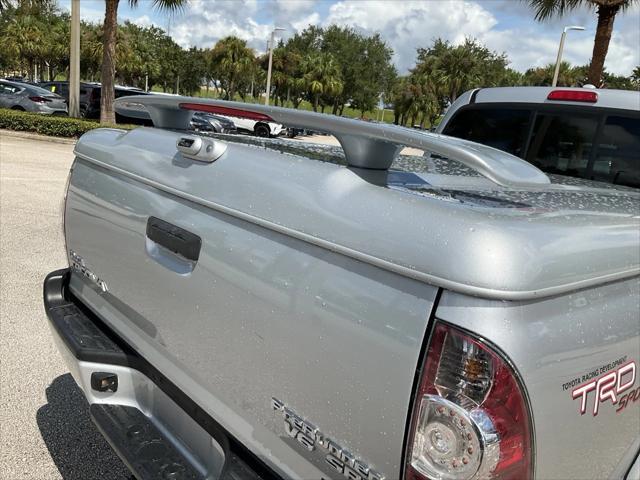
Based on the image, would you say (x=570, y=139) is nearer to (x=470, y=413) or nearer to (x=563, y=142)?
(x=563, y=142)

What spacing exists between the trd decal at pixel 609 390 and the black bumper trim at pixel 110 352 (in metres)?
0.83

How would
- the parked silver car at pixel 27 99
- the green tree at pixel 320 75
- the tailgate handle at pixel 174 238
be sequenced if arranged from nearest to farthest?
the tailgate handle at pixel 174 238 < the parked silver car at pixel 27 99 < the green tree at pixel 320 75

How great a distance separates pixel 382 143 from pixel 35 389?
112 inches

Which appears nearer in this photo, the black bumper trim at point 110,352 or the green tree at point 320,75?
the black bumper trim at point 110,352

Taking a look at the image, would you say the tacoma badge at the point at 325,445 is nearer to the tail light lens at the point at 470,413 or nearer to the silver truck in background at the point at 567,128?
the tail light lens at the point at 470,413

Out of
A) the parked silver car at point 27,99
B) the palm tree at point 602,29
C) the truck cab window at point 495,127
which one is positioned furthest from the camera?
the parked silver car at point 27,99

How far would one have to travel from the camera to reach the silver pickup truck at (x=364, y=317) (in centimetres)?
115

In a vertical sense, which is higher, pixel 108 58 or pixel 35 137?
pixel 108 58

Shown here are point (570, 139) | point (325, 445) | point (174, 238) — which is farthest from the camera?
point (570, 139)

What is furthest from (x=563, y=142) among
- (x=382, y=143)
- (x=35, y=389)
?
(x=35, y=389)

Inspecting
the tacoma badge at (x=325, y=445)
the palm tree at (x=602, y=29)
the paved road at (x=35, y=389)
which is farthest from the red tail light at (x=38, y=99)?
the tacoma badge at (x=325, y=445)

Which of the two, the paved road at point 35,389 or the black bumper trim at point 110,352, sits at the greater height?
the black bumper trim at point 110,352

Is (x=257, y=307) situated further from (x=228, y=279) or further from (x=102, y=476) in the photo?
(x=102, y=476)

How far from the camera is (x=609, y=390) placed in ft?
4.57
